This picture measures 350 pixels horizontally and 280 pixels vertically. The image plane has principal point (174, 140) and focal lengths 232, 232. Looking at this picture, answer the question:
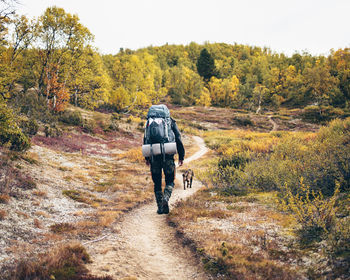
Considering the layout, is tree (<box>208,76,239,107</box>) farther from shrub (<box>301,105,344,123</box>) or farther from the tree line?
shrub (<box>301,105,344,123</box>)

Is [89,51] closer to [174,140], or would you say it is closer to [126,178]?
[126,178]

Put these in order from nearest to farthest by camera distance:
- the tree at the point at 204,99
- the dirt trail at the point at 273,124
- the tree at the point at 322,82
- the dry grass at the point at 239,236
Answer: the dry grass at the point at 239,236 → the dirt trail at the point at 273,124 → the tree at the point at 322,82 → the tree at the point at 204,99

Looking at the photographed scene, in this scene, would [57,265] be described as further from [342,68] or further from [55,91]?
[342,68]

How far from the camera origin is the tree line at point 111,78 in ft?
81.4

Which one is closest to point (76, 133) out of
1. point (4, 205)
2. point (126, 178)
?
point (126, 178)

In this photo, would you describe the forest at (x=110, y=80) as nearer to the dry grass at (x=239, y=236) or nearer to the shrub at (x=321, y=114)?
the shrub at (x=321, y=114)

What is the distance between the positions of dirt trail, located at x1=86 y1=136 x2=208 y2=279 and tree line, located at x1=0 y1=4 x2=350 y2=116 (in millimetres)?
6362

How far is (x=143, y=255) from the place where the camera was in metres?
4.70

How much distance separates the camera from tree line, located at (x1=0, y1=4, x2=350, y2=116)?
24.8 m

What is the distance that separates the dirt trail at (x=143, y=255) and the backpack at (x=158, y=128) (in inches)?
91.6

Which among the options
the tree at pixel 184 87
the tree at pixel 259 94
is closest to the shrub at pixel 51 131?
the tree at pixel 184 87

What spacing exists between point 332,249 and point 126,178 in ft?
34.9

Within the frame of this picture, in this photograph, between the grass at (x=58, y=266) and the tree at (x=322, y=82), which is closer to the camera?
the grass at (x=58, y=266)

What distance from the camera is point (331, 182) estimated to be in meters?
6.43
